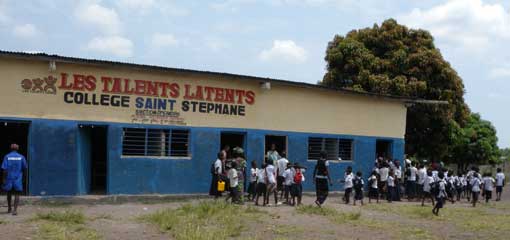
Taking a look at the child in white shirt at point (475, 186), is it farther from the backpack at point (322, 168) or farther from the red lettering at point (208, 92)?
the red lettering at point (208, 92)

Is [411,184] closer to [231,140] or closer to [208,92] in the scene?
[231,140]

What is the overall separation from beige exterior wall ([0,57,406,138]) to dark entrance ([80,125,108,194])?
864 mm

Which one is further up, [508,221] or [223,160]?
[223,160]

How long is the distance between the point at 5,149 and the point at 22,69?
15.0ft

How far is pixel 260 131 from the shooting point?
789 inches

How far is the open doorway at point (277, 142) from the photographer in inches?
821

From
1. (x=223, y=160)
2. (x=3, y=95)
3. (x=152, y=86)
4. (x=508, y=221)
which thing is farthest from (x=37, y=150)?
(x=508, y=221)

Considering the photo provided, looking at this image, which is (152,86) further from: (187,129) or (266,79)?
(266,79)

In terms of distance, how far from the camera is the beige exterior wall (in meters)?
16.0

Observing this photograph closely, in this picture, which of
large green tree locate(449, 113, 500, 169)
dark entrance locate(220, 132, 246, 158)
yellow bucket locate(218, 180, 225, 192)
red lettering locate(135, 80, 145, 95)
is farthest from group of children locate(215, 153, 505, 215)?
large green tree locate(449, 113, 500, 169)

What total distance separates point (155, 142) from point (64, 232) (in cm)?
725

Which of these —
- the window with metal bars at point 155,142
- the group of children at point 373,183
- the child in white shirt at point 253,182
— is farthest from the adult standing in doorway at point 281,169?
the window with metal bars at point 155,142

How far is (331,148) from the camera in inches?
871

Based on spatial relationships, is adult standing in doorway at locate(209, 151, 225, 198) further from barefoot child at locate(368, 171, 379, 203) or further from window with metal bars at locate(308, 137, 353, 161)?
barefoot child at locate(368, 171, 379, 203)
